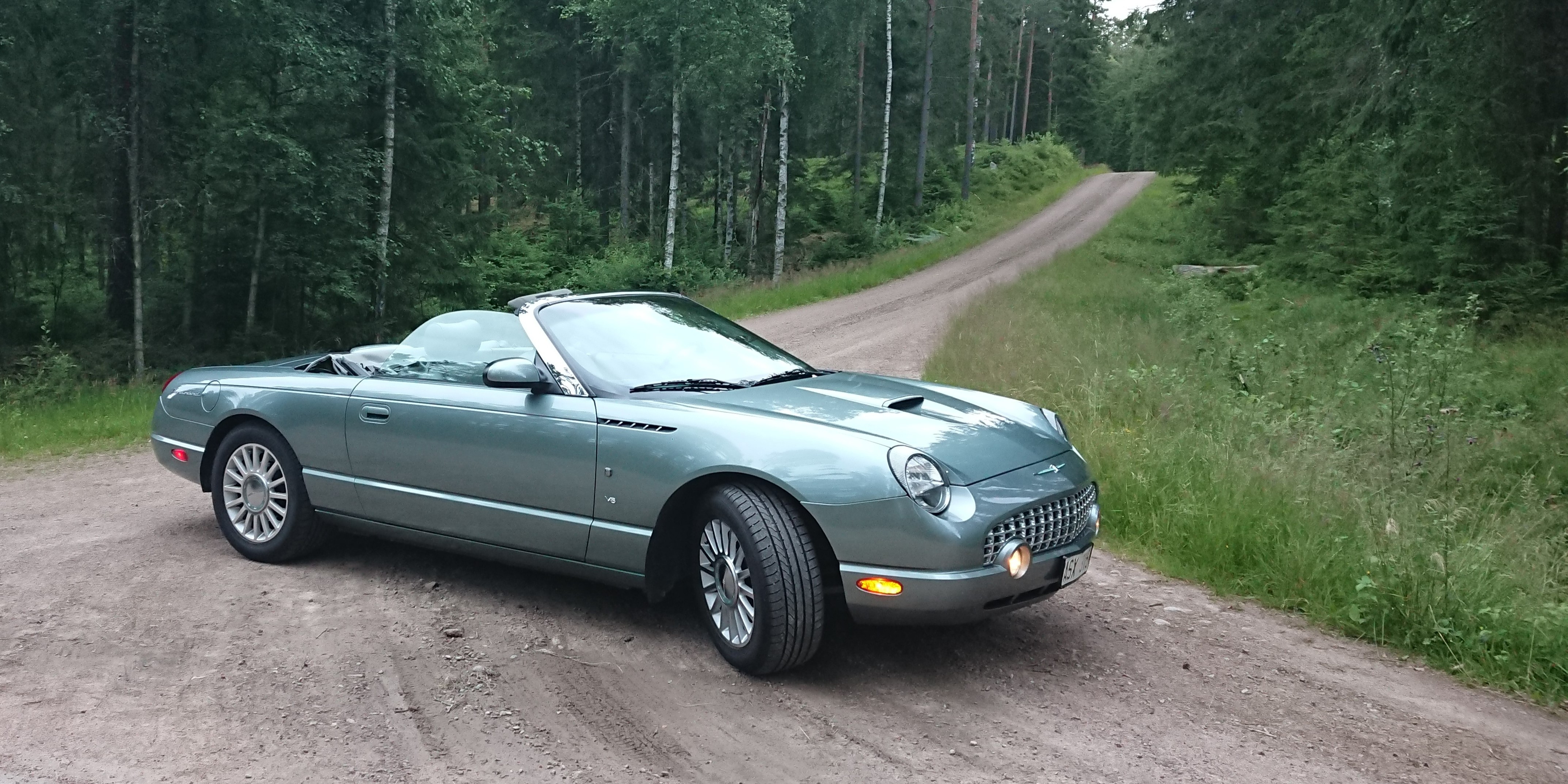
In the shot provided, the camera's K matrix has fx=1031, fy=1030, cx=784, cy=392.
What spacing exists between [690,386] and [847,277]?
19.6 m

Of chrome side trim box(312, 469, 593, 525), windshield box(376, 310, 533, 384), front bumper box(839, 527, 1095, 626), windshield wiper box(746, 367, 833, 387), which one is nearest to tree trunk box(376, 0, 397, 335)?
windshield box(376, 310, 533, 384)

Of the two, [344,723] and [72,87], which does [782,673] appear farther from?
[72,87]

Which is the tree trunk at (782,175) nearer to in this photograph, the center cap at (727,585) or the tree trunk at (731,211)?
the tree trunk at (731,211)

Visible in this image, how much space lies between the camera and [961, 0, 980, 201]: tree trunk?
4188cm

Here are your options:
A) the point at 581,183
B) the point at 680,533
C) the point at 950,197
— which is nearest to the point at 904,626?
the point at 680,533

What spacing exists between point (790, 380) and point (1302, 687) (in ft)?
8.30

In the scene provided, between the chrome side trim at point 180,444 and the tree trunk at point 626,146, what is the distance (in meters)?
28.0

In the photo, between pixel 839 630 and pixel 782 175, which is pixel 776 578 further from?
pixel 782 175

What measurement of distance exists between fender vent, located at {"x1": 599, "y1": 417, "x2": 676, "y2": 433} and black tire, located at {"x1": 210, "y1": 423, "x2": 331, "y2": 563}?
6.68ft

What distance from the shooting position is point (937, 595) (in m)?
3.67

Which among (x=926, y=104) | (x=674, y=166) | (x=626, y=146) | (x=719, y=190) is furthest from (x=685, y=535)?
(x=926, y=104)

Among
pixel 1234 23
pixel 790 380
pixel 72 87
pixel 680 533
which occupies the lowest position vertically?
pixel 680 533

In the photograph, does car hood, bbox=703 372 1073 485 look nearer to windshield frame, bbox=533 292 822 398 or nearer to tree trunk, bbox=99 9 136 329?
windshield frame, bbox=533 292 822 398

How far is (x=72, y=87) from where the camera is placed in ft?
57.0
